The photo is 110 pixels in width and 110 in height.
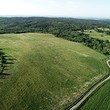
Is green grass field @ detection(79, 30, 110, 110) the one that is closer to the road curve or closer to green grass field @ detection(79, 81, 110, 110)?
Answer: green grass field @ detection(79, 81, 110, 110)

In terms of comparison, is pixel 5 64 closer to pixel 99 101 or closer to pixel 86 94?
pixel 86 94

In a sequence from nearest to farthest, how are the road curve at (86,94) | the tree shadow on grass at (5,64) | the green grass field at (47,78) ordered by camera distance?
the road curve at (86,94), the green grass field at (47,78), the tree shadow on grass at (5,64)

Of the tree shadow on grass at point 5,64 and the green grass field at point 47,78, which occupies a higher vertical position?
the tree shadow on grass at point 5,64

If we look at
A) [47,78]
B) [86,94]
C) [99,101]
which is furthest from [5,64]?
[99,101]

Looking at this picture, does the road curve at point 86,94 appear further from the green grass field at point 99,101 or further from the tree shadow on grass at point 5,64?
the tree shadow on grass at point 5,64

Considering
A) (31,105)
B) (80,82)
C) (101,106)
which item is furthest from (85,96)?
(31,105)

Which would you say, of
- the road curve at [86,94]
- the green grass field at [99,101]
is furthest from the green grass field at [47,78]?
the green grass field at [99,101]

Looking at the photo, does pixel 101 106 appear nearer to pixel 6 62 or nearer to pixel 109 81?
pixel 109 81

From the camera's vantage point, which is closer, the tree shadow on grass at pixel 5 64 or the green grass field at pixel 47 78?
the green grass field at pixel 47 78
